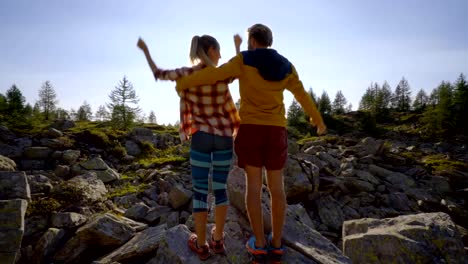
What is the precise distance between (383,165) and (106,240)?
63.9ft

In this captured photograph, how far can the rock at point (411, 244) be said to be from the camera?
5.74 metres

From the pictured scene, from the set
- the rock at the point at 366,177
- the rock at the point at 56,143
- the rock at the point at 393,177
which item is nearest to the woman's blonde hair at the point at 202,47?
the rock at the point at 366,177

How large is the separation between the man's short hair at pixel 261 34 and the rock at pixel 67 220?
6.52 meters

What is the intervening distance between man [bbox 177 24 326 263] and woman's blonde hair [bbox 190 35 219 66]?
0.67ft

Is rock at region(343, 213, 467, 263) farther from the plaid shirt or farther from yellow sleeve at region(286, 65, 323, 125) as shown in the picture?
the plaid shirt

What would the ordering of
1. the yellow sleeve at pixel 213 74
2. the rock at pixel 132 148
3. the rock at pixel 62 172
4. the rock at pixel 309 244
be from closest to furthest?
the yellow sleeve at pixel 213 74 < the rock at pixel 309 244 < the rock at pixel 62 172 < the rock at pixel 132 148

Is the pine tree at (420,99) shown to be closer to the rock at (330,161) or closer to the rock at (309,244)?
the rock at (330,161)

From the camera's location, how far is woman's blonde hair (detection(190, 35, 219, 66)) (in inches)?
161

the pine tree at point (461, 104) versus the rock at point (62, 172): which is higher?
the pine tree at point (461, 104)

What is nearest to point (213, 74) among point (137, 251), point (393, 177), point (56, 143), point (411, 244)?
point (137, 251)

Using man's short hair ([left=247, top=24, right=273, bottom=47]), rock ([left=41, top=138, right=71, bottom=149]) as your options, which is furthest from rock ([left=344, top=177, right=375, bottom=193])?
rock ([left=41, top=138, right=71, bottom=149])

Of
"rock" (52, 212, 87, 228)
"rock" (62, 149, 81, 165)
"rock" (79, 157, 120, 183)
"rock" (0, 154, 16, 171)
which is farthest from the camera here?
"rock" (62, 149, 81, 165)

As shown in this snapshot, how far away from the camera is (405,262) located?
570 cm

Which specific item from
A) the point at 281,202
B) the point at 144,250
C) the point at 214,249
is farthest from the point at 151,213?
the point at 281,202
